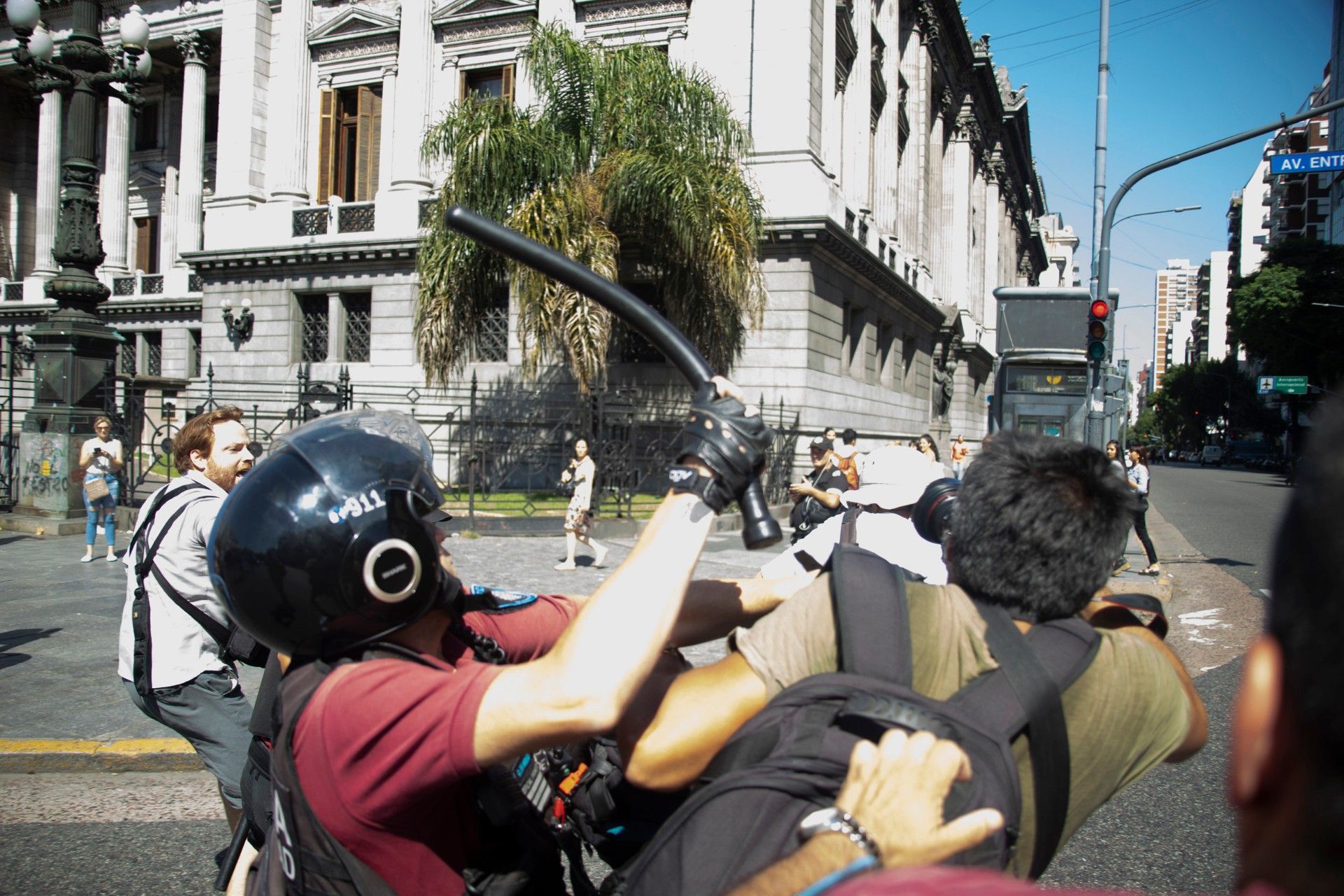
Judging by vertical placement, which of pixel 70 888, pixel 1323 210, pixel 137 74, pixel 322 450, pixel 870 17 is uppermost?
pixel 1323 210

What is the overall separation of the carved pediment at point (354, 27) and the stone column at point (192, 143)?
6.32 meters

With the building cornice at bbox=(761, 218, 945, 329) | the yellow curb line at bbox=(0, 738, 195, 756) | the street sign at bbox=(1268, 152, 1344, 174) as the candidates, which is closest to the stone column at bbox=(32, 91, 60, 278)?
the building cornice at bbox=(761, 218, 945, 329)

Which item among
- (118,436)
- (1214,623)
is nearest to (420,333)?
(118,436)

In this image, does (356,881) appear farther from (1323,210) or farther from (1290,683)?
(1323,210)

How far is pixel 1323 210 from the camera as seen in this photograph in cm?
8050

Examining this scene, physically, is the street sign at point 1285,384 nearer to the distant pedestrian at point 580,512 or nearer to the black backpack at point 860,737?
the distant pedestrian at point 580,512

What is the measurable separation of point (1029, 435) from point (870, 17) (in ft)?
91.1

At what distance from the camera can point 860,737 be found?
1.25 meters

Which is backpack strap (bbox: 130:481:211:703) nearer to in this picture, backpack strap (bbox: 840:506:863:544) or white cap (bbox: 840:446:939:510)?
backpack strap (bbox: 840:506:863:544)

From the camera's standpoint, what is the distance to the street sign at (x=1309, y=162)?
11.9 m

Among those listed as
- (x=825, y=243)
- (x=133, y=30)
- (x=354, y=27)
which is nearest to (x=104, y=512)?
(x=133, y=30)

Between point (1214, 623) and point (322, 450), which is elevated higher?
point (322, 450)

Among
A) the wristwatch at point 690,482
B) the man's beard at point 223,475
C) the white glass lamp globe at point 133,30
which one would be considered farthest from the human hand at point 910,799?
the white glass lamp globe at point 133,30

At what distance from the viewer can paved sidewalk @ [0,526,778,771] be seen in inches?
199
